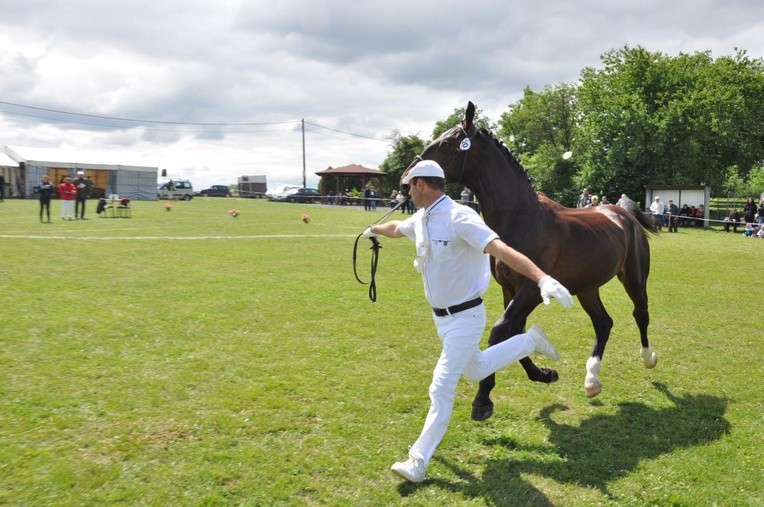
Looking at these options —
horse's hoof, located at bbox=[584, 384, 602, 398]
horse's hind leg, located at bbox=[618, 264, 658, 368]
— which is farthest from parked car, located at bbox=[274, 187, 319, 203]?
horse's hoof, located at bbox=[584, 384, 602, 398]

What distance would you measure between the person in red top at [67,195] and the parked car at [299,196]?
107ft

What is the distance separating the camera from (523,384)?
6.45m

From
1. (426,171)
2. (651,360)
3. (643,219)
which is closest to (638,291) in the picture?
(651,360)

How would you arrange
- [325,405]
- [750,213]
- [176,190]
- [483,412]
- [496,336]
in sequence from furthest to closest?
1. [176,190]
2. [750,213]
3. [325,405]
4. [496,336]
5. [483,412]

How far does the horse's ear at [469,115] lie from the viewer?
18.6 ft

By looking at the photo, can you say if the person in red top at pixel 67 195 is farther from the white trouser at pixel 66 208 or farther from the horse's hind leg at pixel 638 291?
the horse's hind leg at pixel 638 291

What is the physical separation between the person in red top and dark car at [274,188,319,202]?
32.8 m

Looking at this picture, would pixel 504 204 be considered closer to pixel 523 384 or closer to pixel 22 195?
pixel 523 384

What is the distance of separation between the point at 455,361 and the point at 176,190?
2243 inches

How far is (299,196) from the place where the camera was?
198 ft

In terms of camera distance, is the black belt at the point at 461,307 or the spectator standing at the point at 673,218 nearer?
the black belt at the point at 461,307

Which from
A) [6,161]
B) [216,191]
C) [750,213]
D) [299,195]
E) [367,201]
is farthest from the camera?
[216,191]

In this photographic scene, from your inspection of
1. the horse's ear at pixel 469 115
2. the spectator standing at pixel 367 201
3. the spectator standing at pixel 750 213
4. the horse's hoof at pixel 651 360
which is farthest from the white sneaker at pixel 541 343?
the spectator standing at pixel 367 201

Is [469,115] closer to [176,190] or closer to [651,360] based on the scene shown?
[651,360]
